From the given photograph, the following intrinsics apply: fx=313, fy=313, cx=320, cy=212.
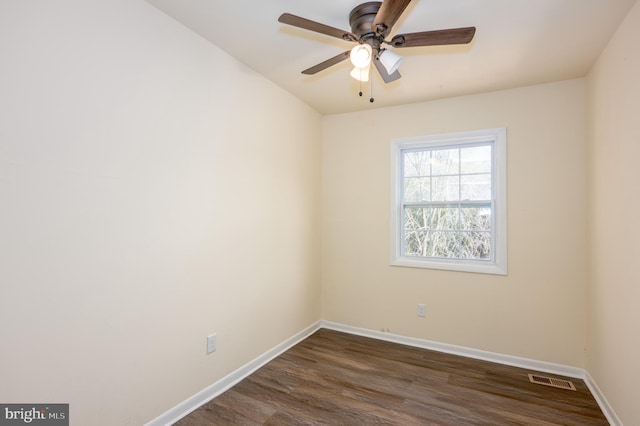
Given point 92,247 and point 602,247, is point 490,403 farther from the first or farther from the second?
point 92,247

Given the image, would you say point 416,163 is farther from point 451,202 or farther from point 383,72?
point 383,72

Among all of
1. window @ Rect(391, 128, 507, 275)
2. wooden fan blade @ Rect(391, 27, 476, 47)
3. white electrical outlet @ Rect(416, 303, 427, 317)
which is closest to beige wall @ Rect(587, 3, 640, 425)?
window @ Rect(391, 128, 507, 275)

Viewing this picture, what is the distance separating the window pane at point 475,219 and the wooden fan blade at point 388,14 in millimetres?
2133

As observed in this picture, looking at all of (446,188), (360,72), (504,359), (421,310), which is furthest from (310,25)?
(504,359)

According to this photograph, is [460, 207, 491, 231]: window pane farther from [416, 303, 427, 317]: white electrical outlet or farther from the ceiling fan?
the ceiling fan

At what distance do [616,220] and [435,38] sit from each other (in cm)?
171

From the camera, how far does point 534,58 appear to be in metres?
2.38

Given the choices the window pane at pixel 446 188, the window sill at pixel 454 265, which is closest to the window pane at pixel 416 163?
the window pane at pixel 446 188

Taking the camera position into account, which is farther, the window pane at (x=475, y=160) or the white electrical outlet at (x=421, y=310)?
the white electrical outlet at (x=421, y=310)

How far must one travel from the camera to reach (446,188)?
329 centimetres

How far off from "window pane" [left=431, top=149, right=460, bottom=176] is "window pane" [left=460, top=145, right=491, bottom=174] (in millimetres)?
48

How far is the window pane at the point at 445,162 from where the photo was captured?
3262 mm

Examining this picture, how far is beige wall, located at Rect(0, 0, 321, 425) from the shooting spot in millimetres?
1385

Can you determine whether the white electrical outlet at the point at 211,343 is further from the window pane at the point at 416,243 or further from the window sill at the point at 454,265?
the window pane at the point at 416,243
